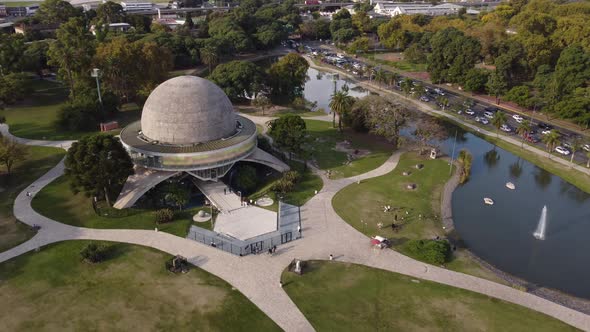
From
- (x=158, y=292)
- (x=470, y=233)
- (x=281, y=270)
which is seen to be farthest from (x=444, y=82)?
(x=158, y=292)

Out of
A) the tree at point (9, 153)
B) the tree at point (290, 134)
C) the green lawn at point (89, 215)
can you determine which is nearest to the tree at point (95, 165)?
the green lawn at point (89, 215)

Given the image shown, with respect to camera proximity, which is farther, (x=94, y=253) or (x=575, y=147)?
(x=575, y=147)

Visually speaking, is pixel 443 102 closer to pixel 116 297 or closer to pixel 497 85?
pixel 497 85

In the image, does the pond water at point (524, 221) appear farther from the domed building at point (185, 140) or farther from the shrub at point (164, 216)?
the shrub at point (164, 216)

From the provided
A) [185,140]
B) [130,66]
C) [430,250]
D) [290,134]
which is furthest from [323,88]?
[430,250]

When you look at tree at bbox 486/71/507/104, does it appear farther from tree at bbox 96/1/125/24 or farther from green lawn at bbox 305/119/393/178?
tree at bbox 96/1/125/24

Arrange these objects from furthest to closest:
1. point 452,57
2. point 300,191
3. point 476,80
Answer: point 452,57 → point 476,80 → point 300,191
